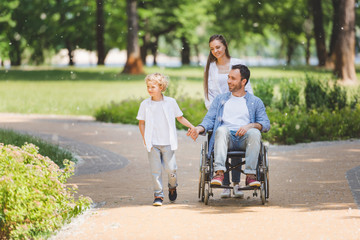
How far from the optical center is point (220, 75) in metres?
7.44

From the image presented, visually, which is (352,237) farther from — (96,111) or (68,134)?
(96,111)

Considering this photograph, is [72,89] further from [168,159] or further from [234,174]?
[168,159]

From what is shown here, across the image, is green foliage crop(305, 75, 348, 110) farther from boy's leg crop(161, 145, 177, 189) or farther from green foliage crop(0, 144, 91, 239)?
green foliage crop(0, 144, 91, 239)

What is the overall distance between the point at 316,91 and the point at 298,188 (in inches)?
294

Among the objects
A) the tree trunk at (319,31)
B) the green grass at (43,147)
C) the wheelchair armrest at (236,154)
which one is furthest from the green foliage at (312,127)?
the tree trunk at (319,31)

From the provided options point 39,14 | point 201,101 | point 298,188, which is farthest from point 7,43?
point 298,188

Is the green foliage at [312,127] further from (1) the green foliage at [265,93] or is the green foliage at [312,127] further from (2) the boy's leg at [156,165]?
(2) the boy's leg at [156,165]

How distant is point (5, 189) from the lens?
5.36 metres

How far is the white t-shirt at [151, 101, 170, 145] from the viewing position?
22.2ft

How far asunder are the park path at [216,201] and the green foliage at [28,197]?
0.63ft

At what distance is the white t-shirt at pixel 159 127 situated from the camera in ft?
22.2

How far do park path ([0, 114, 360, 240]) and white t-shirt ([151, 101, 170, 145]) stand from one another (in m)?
0.70

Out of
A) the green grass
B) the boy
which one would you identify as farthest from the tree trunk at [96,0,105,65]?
the boy

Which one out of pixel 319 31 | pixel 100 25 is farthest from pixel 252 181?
pixel 100 25
